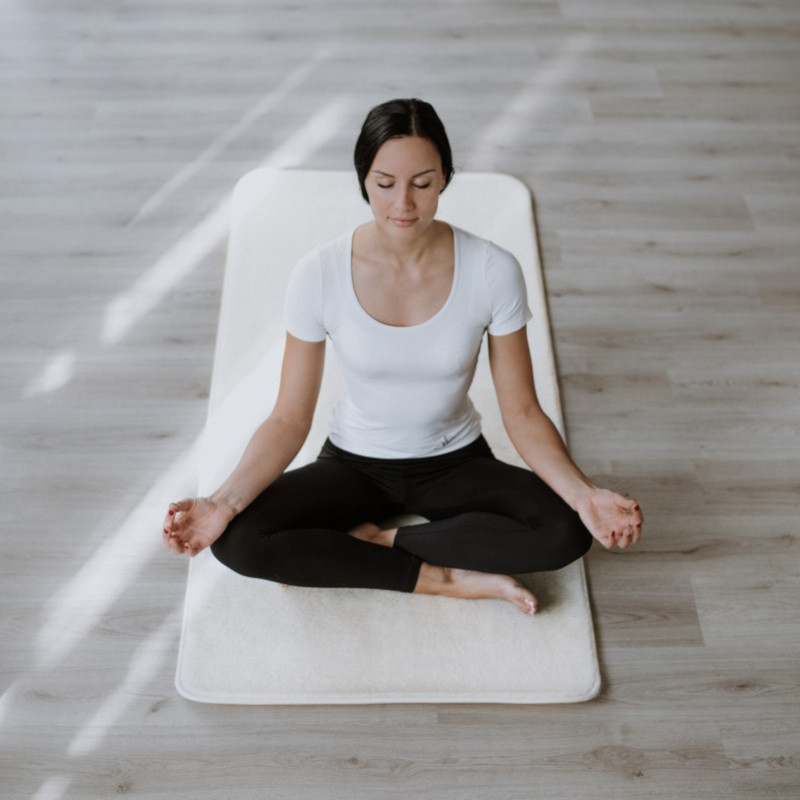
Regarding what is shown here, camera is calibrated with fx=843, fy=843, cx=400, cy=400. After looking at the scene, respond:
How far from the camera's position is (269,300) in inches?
82.5

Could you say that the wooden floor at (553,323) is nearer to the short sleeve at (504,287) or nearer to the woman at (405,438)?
the woman at (405,438)

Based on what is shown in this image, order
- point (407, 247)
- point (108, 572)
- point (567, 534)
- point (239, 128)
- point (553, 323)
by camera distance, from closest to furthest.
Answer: point (407, 247), point (567, 534), point (108, 572), point (553, 323), point (239, 128)

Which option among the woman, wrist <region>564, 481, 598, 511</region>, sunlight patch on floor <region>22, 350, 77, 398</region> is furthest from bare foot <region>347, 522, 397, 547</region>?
sunlight patch on floor <region>22, 350, 77, 398</region>

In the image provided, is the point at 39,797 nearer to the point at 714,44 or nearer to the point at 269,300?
the point at 269,300

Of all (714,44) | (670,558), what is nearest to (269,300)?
(670,558)

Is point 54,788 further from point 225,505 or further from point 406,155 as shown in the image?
point 406,155

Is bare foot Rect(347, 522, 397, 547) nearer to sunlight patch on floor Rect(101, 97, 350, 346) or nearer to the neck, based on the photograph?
the neck

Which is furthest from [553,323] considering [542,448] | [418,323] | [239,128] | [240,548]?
[239,128]

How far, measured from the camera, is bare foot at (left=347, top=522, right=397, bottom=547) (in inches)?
62.3

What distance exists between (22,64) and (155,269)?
1.09 meters

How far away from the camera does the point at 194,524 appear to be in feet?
4.47

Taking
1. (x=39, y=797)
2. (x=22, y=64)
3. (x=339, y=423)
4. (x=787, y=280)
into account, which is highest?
(x=22, y=64)

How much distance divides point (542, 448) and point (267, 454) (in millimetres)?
470

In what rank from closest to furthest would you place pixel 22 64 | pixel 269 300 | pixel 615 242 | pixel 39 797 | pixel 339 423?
pixel 39 797 < pixel 339 423 < pixel 269 300 < pixel 615 242 < pixel 22 64
